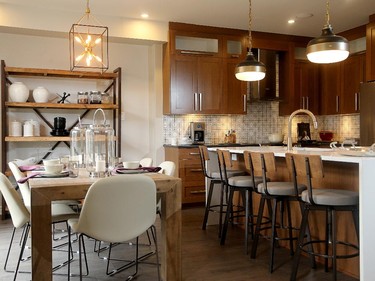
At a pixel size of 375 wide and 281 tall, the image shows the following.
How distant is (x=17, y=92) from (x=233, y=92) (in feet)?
10.7

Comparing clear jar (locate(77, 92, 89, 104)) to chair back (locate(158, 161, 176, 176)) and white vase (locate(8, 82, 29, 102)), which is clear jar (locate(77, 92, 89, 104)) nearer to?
white vase (locate(8, 82, 29, 102))

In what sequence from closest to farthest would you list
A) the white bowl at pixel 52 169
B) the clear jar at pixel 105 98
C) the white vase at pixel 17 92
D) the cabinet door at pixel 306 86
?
the white bowl at pixel 52 169
the white vase at pixel 17 92
the clear jar at pixel 105 98
the cabinet door at pixel 306 86

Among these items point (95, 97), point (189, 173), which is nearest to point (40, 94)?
point (95, 97)

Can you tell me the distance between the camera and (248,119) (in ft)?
21.4

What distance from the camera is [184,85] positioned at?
18.8 ft

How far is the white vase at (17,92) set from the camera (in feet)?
16.0

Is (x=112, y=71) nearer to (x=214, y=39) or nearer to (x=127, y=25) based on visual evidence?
(x=127, y=25)

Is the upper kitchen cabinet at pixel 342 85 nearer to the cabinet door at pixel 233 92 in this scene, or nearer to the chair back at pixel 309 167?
the cabinet door at pixel 233 92

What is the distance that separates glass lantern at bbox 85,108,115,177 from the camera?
2625 millimetres

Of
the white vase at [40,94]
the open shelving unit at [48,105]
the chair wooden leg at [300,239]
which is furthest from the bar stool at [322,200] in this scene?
the white vase at [40,94]

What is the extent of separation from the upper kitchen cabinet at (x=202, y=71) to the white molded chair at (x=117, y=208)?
3.49 meters

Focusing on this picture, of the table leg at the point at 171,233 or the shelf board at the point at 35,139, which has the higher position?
the shelf board at the point at 35,139

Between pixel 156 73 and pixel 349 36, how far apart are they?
332 centimetres

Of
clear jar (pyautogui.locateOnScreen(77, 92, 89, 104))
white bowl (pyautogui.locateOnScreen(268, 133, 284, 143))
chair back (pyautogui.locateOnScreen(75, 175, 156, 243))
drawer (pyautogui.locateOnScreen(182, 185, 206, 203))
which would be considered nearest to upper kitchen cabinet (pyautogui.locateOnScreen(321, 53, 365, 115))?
white bowl (pyautogui.locateOnScreen(268, 133, 284, 143))
